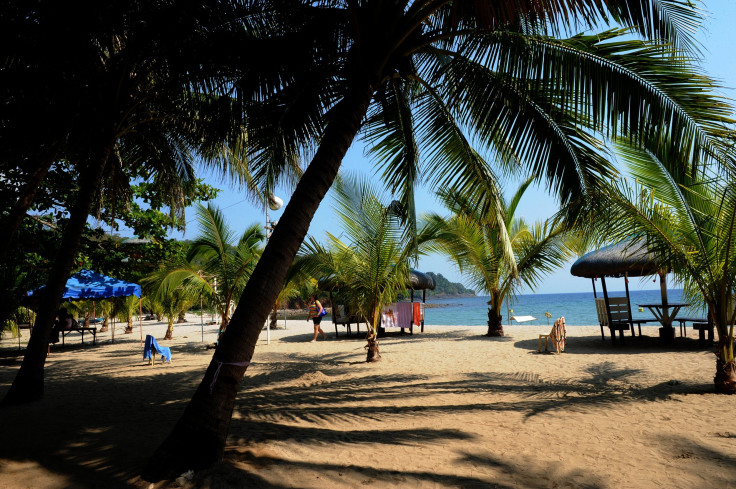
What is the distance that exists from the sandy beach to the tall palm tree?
73 cm

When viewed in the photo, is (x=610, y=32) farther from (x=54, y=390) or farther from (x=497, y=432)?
(x=54, y=390)

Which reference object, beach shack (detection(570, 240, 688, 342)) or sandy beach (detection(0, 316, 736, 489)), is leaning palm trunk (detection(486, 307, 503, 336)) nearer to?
beach shack (detection(570, 240, 688, 342))

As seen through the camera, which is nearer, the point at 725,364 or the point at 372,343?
the point at 725,364

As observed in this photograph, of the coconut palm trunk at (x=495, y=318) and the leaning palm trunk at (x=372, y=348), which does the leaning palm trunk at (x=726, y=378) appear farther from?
the coconut palm trunk at (x=495, y=318)

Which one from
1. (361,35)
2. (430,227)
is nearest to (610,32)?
(361,35)

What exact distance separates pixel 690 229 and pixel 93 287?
11984 millimetres

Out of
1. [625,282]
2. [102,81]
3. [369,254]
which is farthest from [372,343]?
[625,282]

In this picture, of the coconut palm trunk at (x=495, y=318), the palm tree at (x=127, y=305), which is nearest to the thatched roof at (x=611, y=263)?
the coconut palm trunk at (x=495, y=318)

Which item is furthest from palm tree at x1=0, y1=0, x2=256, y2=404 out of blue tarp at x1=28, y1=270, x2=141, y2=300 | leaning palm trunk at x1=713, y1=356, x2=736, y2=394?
leaning palm trunk at x1=713, y1=356, x2=736, y2=394

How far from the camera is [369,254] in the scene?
779 centimetres

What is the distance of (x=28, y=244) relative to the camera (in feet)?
23.7

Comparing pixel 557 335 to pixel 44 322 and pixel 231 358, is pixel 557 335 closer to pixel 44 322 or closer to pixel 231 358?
pixel 231 358

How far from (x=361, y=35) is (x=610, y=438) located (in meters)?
4.05

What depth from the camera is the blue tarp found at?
10.2 meters
